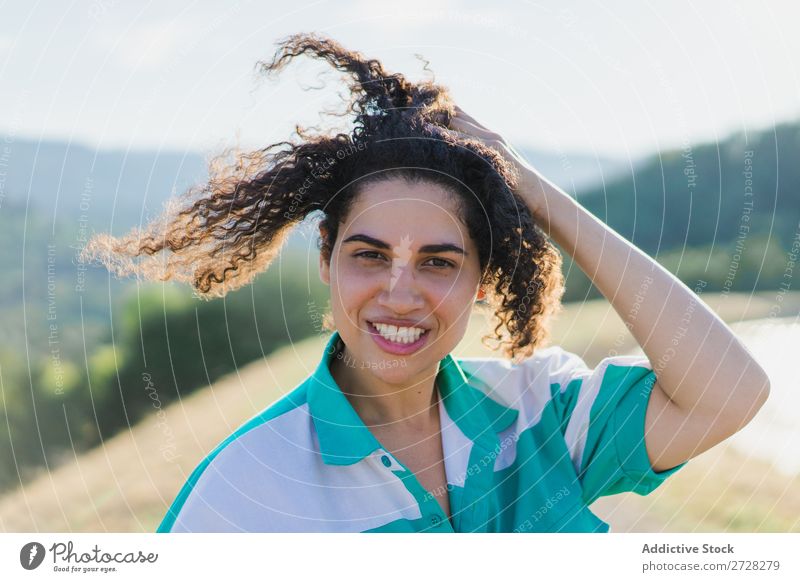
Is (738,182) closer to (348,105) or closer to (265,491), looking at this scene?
(348,105)

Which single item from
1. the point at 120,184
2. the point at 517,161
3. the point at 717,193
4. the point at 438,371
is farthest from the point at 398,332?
the point at 717,193

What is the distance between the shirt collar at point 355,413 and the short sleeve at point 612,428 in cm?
17

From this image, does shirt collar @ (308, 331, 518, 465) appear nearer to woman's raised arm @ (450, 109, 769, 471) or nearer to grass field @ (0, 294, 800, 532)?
woman's raised arm @ (450, 109, 769, 471)

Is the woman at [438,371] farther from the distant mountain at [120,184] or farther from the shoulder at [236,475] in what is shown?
the distant mountain at [120,184]

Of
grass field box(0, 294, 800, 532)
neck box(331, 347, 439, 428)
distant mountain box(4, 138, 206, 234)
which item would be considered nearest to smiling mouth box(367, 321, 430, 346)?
neck box(331, 347, 439, 428)

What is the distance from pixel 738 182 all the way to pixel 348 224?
4.31 m

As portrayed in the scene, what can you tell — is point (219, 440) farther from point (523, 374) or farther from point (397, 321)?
point (397, 321)

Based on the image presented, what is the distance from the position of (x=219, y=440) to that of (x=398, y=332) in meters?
2.72

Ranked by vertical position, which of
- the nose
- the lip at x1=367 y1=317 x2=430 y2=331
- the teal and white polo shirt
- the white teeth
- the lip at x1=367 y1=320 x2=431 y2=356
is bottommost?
the teal and white polo shirt

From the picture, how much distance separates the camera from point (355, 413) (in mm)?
2008

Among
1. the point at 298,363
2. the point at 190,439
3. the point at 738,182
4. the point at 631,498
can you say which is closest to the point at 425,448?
the point at 631,498

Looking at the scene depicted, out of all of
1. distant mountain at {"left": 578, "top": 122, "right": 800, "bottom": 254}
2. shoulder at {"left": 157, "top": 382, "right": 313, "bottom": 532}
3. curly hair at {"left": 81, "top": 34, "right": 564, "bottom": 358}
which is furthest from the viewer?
distant mountain at {"left": 578, "top": 122, "right": 800, "bottom": 254}

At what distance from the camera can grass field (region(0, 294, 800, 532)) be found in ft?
10.9

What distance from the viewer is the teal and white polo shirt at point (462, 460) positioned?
1.87 m
